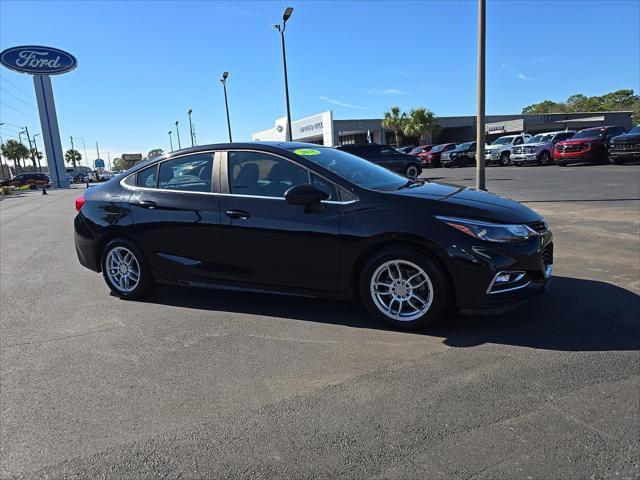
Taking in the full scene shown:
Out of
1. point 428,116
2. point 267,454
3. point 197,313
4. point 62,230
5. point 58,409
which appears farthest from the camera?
point 428,116

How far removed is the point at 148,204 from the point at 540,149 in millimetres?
26174

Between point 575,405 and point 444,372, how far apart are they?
822 millimetres

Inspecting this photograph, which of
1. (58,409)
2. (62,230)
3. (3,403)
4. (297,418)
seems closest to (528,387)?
(297,418)

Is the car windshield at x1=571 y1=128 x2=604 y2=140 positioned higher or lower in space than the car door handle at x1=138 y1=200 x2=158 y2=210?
higher

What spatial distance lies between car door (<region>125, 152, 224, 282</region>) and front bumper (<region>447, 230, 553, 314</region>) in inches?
89.2

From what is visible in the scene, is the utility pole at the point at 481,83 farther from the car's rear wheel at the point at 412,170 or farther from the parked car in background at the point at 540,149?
the parked car in background at the point at 540,149

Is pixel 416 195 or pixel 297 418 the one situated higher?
pixel 416 195

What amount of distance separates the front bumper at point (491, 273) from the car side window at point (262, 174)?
61.6 inches

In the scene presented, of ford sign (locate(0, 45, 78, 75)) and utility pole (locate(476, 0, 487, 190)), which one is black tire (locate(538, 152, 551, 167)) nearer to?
utility pole (locate(476, 0, 487, 190))

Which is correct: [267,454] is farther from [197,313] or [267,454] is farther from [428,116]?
[428,116]

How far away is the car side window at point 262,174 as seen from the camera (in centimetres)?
448

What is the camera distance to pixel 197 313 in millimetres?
4840

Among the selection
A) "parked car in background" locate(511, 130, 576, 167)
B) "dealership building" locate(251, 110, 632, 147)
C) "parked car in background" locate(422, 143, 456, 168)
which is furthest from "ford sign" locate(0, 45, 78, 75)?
"parked car in background" locate(511, 130, 576, 167)

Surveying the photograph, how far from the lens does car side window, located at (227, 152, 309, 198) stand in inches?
176
